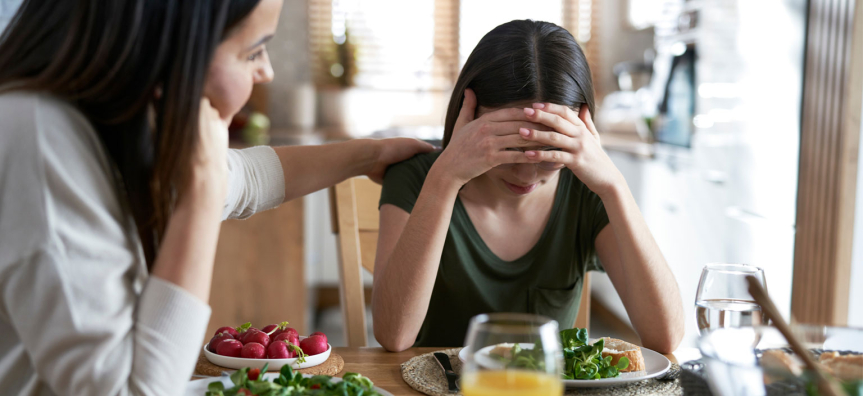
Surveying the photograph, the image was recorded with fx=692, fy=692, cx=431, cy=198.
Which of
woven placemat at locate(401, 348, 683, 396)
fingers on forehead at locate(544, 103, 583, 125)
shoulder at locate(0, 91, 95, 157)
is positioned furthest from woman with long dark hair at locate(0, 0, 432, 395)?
fingers on forehead at locate(544, 103, 583, 125)

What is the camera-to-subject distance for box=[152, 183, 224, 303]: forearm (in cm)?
66

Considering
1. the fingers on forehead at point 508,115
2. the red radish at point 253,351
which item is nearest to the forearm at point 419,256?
the fingers on forehead at point 508,115

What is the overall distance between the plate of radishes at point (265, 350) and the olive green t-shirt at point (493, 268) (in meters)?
0.40

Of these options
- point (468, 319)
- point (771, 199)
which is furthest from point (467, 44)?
point (468, 319)

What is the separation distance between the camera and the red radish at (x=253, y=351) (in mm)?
852

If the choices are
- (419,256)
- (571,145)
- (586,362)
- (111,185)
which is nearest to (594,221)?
(571,145)

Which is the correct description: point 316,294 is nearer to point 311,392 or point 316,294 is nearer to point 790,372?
point 311,392

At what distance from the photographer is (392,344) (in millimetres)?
1014

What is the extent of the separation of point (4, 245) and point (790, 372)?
646 mm

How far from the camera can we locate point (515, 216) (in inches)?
51.5

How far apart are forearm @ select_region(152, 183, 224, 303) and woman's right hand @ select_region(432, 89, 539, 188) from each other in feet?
1.48

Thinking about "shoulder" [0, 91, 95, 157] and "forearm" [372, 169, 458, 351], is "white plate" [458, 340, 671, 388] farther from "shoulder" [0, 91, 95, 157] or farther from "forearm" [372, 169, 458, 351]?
"shoulder" [0, 91, 95, 157]

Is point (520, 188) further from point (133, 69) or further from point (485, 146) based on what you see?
point (133, 69)

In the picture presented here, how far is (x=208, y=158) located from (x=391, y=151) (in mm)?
600
